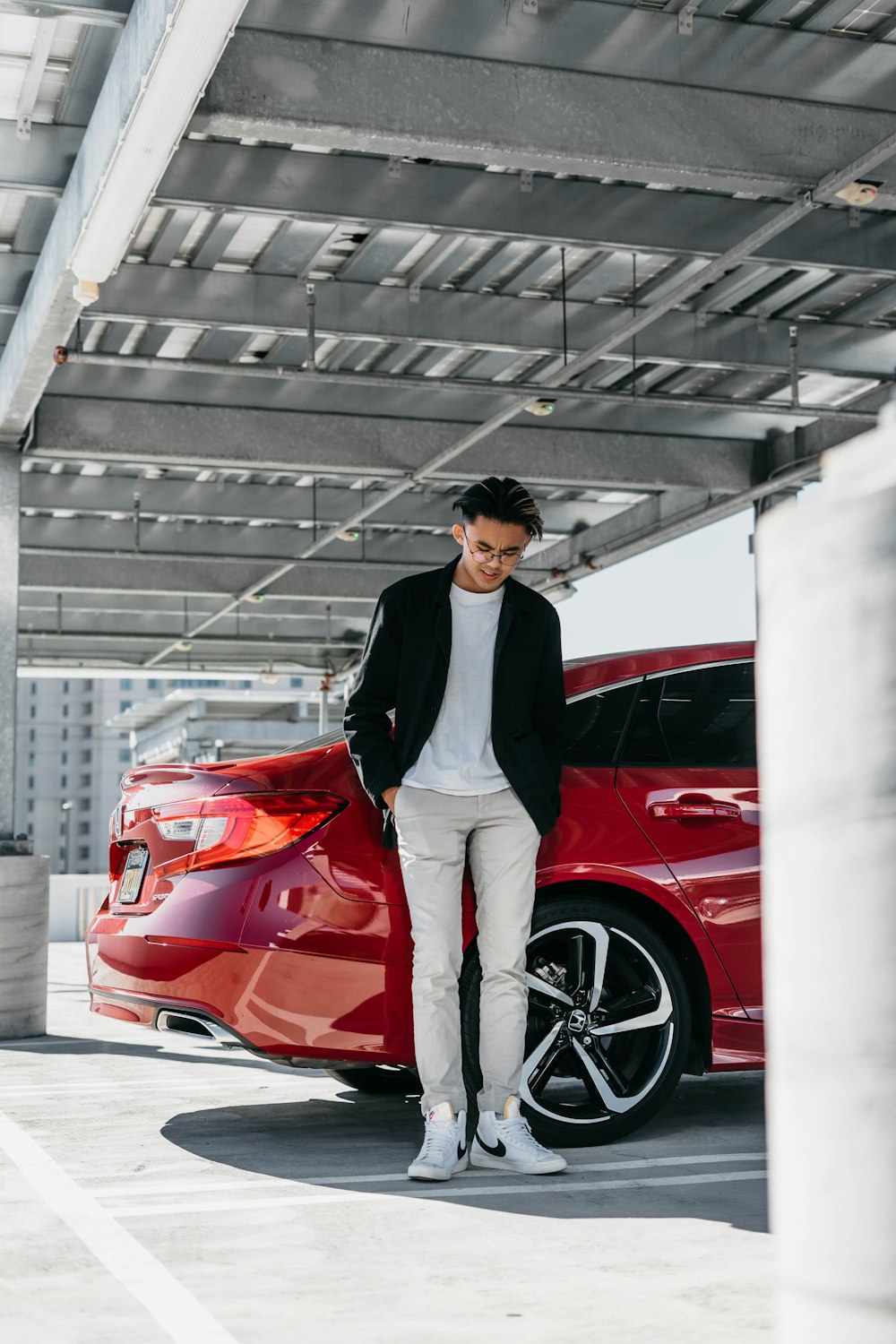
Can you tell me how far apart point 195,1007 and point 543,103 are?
165 inches

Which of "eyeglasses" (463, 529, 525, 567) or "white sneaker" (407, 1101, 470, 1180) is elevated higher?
"eyeglasses" (463, 529, 525, 567)

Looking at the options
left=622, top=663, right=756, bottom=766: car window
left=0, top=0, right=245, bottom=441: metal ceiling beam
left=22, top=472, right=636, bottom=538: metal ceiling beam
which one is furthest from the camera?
left=22, top=472, right=636, bottom=538: metal ceiling beam

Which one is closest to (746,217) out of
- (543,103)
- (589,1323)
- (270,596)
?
(543,103)

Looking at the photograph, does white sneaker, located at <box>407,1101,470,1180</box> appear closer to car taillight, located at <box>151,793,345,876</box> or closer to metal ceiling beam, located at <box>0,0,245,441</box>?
car taillight, located at <box>151,793,345,876</box>

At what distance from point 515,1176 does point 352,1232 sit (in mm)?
813

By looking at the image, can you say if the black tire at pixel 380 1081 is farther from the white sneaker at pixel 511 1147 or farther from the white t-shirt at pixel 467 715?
the white t-shirt at pixel 467 715

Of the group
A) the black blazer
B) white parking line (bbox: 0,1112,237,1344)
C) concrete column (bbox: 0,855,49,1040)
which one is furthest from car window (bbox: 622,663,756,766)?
concrete column (bbox: 0,855,49,1040)

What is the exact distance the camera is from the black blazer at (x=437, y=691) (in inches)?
173

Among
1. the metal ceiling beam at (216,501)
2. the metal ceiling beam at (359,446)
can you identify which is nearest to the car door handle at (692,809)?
the metal ceiling beam at (359,446)

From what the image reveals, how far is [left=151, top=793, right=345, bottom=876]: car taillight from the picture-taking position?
457cm

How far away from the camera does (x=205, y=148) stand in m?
7.84

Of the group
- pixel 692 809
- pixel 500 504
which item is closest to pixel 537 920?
pixel 692 809

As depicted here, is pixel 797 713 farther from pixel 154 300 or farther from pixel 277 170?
pixel 154 300

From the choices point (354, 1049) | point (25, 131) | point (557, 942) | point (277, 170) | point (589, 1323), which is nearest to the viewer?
point (589, 1323)
